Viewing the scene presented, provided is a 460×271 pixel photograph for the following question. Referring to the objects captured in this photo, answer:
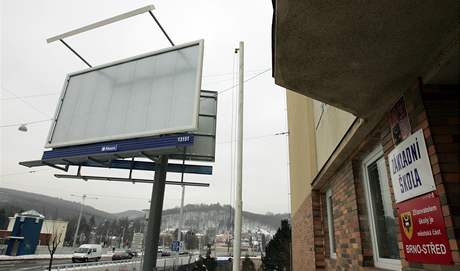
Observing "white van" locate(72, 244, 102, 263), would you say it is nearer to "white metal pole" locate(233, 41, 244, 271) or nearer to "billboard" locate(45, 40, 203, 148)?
"billboard" locate(45, 40, 203, 148)

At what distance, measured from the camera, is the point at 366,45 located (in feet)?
7.52

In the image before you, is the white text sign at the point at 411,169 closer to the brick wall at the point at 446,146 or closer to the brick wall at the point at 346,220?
the brick wall at the point at 446,146

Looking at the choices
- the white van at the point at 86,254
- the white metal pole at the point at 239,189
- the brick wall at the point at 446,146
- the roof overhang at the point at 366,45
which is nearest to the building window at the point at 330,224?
the white metal pole at the point at 239,189

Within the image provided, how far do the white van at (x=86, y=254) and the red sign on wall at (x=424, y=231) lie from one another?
3692 centimetres

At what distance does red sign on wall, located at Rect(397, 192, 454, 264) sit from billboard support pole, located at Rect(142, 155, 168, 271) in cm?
619

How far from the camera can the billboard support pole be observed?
7.40m

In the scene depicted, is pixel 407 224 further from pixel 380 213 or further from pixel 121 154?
pixel 121 154

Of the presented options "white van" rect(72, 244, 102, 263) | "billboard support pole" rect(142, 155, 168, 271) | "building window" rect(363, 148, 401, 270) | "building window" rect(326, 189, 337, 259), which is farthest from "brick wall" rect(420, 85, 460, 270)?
"white van" rect(72, 244, 102, 263)

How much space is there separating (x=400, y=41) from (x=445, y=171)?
0.98m

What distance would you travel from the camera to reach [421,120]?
240cm

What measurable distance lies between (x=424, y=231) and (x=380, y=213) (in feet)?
4.84

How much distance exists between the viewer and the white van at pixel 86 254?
32719 millimetres

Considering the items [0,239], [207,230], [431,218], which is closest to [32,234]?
[0,239]

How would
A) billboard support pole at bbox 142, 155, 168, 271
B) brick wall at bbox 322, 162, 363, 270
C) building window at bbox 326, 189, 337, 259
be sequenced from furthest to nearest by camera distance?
billboard support pole at bbox 142, 155, 168, 271, building window at bbox 326, 189, 337, 259, brick wall at bbox 322, 162, 363, 270
